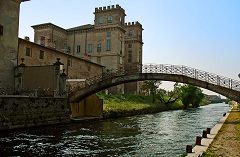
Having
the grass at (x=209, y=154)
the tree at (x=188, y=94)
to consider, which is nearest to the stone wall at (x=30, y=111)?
the grass at (x=209, y=154)

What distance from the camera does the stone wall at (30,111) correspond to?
21359 mm

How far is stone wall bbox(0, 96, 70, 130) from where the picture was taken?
2136 cm

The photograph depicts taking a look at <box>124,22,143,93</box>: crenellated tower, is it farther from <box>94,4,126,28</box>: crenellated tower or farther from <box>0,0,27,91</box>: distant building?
<box>0,0,27,91</box>: distant building

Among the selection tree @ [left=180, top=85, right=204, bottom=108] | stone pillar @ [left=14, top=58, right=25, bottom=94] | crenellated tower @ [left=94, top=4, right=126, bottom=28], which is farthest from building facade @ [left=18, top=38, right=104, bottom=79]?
tree @ [left=180, top=85, right=204, bottom=108]

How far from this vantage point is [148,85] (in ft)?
227

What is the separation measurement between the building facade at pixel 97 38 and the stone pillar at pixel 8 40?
30.5m

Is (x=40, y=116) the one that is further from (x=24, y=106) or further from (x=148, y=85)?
(x=148, y=85)

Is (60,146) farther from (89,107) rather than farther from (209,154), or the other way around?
(89,107)

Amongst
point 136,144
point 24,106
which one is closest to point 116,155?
point 136,144

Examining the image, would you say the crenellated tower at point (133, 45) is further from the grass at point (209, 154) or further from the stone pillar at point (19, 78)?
the grass at point (209, 154)

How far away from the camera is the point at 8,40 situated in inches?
1129

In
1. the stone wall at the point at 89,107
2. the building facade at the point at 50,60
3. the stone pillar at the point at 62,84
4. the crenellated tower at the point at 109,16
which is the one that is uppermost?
the crenellated tower at the point at 109,16

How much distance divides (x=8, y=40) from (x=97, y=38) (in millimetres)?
34232

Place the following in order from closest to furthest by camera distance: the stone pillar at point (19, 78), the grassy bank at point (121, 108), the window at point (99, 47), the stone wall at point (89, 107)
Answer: the stone pillar at point (19, 78) → the stone wall at point (89, 107) → the grassy bank at point (121, 108) → the window at point (99, 47)
